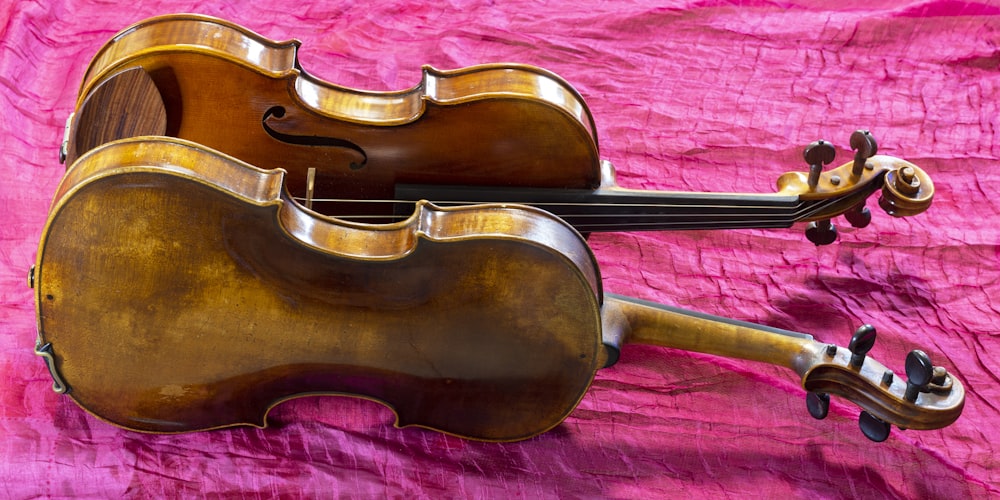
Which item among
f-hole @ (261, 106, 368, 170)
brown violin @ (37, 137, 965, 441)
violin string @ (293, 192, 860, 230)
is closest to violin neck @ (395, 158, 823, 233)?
violin string @ (293, 192, 860, 230)

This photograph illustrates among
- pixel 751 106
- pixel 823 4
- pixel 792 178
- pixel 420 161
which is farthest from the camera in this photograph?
pixel 823 4

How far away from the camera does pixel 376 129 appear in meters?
1.54

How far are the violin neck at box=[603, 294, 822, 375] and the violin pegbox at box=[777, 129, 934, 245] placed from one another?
325mm

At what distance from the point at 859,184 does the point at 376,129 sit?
822 mm

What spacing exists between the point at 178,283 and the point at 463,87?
527 mm

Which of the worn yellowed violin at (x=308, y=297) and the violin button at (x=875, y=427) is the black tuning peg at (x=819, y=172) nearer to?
the worn yellowed violin at (x=308, y=297)

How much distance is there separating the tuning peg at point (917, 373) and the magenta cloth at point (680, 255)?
242 millimetres

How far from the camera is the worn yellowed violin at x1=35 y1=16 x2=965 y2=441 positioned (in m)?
1.27

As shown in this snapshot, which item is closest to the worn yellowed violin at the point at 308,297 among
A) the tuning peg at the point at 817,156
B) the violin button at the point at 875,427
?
the violin button at the point at 875,427

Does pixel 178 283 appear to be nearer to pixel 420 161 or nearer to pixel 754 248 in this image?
pixel 420 161

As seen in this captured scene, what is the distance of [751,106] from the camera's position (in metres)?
2.17

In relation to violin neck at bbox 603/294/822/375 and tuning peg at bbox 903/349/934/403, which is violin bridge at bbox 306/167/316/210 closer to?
violin neck at bbox 603/294/822/375

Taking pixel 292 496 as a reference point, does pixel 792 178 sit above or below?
above

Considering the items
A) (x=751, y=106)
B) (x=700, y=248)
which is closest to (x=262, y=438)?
(x=700, y=248)
